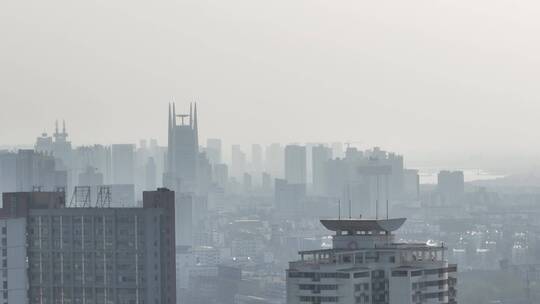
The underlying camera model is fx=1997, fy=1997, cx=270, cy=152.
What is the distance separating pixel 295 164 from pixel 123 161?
54.7 feet

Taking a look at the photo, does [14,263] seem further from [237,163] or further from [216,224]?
[237,163]

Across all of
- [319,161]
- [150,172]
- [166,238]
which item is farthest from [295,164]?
[166,238]

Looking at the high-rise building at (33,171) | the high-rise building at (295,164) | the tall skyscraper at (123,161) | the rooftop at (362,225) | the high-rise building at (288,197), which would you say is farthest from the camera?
the high-rise building at (295,164)

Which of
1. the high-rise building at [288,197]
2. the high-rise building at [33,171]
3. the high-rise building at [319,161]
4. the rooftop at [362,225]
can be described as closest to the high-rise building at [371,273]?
the rooftop at [362,225]

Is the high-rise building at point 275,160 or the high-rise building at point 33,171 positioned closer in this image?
the high-rise building at point 33,171

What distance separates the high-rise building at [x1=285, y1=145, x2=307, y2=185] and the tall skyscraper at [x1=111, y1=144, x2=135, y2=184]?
11855mm

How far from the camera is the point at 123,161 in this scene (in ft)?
376

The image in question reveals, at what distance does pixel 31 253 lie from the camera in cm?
4475

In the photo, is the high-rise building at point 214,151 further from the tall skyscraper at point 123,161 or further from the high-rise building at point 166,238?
the high-rise building at point 166,238

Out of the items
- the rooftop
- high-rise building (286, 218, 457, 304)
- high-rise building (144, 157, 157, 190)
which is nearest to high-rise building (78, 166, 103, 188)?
high-rise building (144, 157, 157, 190)

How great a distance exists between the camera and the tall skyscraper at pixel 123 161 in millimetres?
107369

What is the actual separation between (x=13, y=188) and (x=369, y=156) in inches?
1859

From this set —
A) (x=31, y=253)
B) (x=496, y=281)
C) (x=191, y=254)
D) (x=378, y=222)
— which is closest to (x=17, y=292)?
(x=31, y=253)

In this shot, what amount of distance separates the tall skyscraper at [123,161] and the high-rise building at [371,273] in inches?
2868
